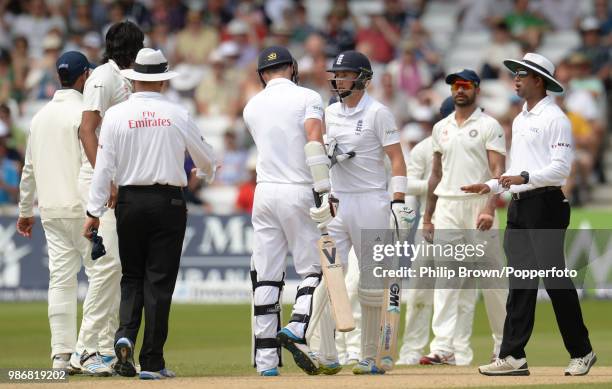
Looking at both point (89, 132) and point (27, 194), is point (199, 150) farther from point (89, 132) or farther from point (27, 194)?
point (27, 194)

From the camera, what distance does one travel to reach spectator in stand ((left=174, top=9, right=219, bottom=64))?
27500 mm

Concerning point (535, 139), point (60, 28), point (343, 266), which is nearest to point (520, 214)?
point (535, 139)

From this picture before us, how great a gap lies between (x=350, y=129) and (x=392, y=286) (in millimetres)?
1396

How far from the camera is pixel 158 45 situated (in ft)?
89.8

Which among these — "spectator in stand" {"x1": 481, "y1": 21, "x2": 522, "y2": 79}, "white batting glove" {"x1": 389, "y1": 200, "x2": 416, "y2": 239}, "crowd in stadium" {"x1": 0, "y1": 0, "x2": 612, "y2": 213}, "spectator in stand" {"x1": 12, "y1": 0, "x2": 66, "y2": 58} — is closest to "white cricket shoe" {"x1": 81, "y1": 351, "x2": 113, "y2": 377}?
"white batting glove" {"x1": 389, "y1": 200, "x2": 416, "y2": 239}

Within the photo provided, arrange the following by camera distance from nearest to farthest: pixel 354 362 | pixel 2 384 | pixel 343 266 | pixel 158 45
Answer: pixel 2 384, pixel 343 266, pixel 354 362, pixel 158 45

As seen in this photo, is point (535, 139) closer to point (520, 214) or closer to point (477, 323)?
point (520, 214)

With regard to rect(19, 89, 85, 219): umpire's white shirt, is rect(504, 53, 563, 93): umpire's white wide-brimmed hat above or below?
above

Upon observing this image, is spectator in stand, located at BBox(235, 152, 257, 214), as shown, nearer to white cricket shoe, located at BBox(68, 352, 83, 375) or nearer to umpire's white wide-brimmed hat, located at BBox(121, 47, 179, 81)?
white cricket shoe, located at BBox(68, 352, 83, 375)

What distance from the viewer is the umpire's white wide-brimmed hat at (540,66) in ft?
38.2

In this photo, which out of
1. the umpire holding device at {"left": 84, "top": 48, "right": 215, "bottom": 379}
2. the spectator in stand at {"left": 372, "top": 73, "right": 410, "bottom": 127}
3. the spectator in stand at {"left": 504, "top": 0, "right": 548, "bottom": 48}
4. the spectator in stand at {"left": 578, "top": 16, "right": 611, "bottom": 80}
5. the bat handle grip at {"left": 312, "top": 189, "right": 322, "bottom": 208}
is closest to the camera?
the umpire holding device at {"left": 84, "top": 48, "right": 215, "bottom": 379}

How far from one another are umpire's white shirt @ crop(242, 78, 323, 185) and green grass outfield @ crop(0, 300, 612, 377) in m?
1.80

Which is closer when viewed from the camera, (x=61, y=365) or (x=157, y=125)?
(x=157, y=125)

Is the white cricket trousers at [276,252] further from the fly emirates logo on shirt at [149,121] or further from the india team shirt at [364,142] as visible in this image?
the fly emirates logo on shirt at [149,121]
